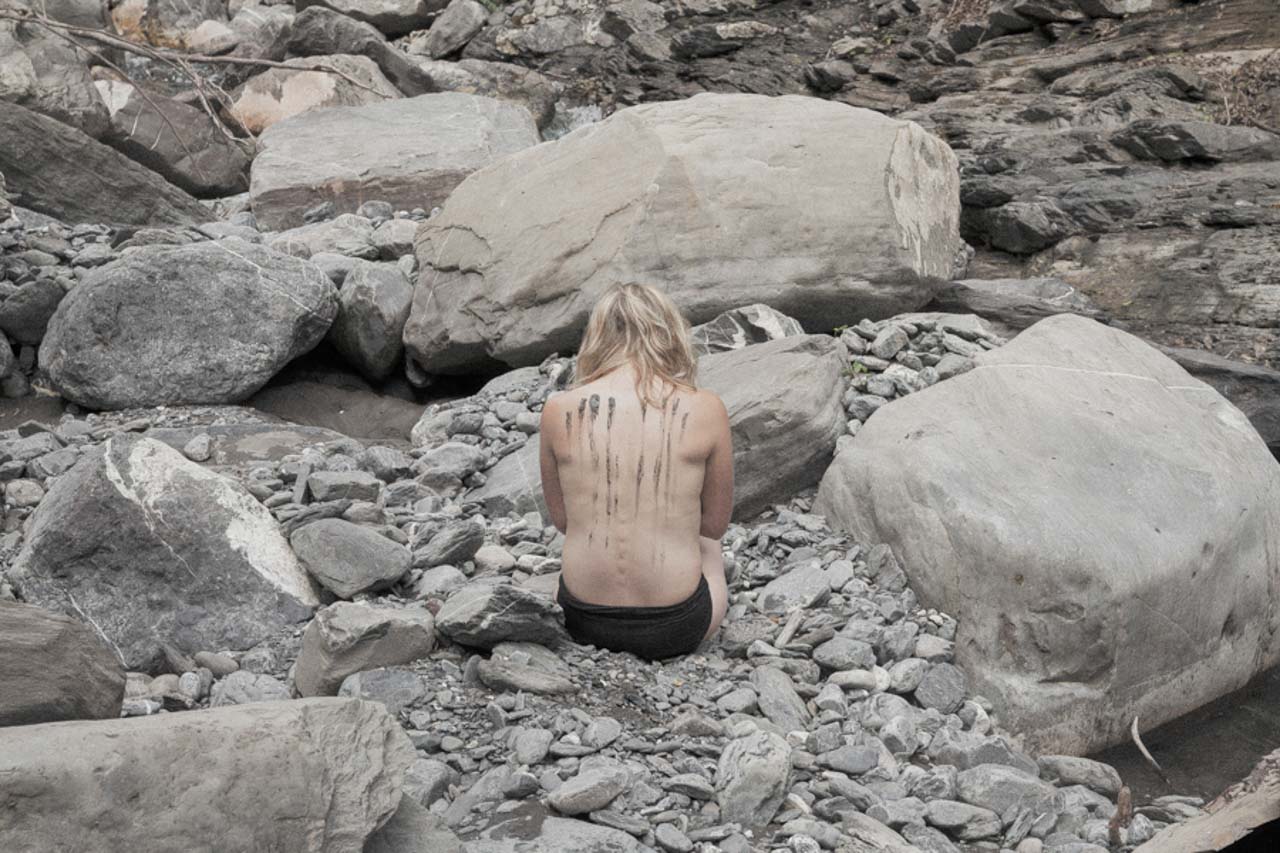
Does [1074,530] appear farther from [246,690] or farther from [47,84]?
[47,84]

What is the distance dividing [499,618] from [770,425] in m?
1.63

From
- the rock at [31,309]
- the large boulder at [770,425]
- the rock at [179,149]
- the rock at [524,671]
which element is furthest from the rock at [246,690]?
the rock at [179,149]

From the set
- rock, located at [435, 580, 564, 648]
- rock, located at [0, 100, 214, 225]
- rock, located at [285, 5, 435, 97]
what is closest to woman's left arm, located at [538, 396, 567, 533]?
rock, located at [435, 580, 564, 648]

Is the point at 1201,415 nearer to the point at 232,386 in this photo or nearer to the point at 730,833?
the point at 730,833

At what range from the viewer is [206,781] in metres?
2.30

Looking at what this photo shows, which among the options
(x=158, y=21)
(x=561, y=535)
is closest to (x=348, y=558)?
(x=561, y=535)

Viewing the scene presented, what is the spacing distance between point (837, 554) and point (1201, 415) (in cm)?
172

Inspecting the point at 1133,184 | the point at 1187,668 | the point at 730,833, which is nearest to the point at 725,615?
the point at 730,833

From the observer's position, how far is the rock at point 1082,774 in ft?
13.0

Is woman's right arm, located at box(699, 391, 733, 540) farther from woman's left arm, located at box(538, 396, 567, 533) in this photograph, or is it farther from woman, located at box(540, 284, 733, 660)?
woman's left arm, located at box(538, 396, 567, 533)

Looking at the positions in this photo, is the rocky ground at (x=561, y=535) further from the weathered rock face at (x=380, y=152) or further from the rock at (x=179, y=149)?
the rock at (x=179, y=149)

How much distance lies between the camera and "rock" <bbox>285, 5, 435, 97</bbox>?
13.3 metres

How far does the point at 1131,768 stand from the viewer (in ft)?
14.3

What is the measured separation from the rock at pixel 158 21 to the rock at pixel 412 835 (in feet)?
45.5
